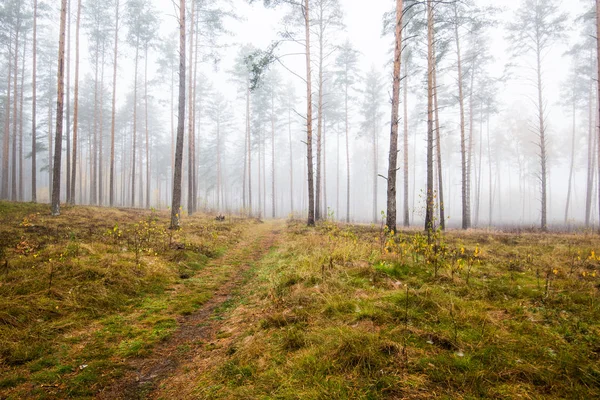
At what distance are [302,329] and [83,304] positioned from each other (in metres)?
3.66

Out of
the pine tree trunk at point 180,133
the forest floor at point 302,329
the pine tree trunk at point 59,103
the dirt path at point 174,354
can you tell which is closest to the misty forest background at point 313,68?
the pine tree trunk at point 180,133

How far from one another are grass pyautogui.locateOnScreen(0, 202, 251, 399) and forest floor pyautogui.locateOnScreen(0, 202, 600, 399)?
0.8 inches

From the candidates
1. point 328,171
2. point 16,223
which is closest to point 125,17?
point 16,223

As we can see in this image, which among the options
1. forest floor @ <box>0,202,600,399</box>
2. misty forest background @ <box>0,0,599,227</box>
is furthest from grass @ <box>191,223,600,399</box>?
misty forest background @ <box>0,0,599,227</box>

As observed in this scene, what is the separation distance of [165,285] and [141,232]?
4.25m

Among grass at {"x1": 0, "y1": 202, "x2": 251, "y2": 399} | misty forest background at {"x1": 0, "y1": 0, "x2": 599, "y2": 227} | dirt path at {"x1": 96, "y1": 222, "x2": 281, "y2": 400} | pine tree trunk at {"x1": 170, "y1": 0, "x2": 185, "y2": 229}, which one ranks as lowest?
dirt path at {"x1": 96, "y1": 222, "x2": 281, "y2": 400}

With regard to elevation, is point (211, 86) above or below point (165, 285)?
above

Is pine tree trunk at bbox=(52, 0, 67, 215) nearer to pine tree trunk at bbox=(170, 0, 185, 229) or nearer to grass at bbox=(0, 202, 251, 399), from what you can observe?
→ grass at bbox=(0, 202, 251, 399)

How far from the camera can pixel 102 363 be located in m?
2.75

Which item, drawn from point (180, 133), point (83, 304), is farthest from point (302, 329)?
point (180, 133)

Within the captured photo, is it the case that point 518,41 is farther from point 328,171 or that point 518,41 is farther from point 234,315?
point 328,171

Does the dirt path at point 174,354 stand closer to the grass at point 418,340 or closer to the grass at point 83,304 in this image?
the grass at point 83,304

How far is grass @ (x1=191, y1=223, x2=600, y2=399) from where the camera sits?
192 cm

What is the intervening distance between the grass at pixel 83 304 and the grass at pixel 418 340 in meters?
1.26
